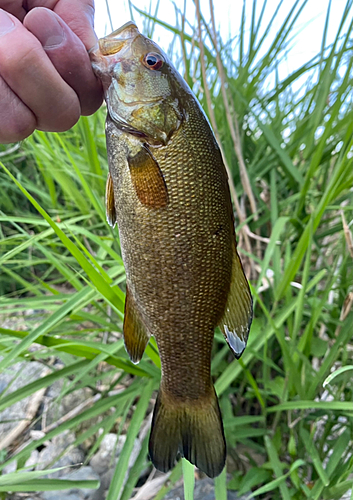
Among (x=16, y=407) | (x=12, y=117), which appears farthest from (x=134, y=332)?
(x=16, y=407)

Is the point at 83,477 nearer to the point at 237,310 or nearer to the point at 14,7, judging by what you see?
the point at 237,310

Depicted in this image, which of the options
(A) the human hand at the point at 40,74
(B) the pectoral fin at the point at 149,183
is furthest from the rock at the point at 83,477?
(A) the human hand at the point at 40,74

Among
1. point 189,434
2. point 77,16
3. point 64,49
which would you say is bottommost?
point 189,434

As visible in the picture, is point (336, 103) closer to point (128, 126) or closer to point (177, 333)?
point (128, 126)

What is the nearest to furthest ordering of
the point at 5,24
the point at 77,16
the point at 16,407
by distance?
the point at 5,24 → the point at 77,16 → the point at 16,407

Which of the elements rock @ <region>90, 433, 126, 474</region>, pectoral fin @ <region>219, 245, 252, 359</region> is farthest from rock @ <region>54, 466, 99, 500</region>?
pectoral fin @ <region>219, 245, 252, 359</region>
